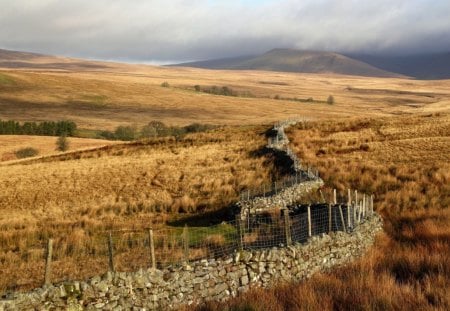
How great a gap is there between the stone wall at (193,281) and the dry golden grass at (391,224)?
825mm

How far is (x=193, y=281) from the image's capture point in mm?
12008

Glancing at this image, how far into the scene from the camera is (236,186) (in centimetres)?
3575

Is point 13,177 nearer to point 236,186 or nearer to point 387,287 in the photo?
point 236,186

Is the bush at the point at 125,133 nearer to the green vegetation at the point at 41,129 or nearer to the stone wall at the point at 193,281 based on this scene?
the green vegetation at the point at 41,129

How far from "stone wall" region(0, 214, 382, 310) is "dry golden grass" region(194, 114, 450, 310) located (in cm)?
82

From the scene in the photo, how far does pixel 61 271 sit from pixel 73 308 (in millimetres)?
5538

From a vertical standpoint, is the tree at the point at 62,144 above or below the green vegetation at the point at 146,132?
above

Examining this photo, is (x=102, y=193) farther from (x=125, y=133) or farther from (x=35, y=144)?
(x=125, y=133)

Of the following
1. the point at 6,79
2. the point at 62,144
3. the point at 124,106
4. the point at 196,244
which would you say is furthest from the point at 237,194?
the point at 6,79

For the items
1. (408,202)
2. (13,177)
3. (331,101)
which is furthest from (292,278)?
(331,101)

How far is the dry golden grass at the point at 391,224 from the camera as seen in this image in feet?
33.4

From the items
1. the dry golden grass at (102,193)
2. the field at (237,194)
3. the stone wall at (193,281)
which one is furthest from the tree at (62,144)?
the stone wall at (193,281)

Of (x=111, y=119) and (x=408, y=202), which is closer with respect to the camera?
(x=408, y=202)

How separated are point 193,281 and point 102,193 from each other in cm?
2787
